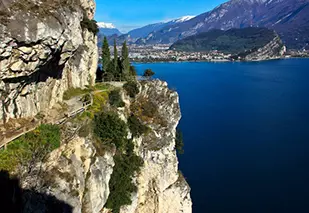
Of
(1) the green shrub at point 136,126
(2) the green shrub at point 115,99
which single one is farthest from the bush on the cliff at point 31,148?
(1) the green shrub at point 136,126

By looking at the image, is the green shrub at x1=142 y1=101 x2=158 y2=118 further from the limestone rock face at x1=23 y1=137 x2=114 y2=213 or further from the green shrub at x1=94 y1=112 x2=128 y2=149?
the limestone rock face at x1=23 y1=137 x2=114 y2=213

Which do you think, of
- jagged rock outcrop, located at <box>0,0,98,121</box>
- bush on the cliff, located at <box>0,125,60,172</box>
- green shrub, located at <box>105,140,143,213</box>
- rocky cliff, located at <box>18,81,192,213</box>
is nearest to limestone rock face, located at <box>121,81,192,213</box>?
rocky cliff, located at <box>18,81,192,213</box>

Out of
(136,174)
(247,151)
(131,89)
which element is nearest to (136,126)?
(136,174)

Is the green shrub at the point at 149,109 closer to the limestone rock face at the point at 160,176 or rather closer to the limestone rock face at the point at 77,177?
the limestone rock face at the point at 160,176

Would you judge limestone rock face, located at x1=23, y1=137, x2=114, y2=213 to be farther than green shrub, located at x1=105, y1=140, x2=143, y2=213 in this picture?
No

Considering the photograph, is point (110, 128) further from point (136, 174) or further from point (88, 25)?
point (88, 25)
